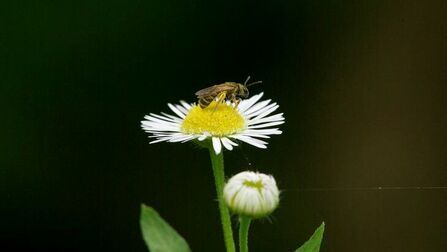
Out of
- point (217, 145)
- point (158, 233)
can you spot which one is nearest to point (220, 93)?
point (217, 145)

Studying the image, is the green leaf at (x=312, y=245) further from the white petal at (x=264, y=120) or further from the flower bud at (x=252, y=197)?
the white petal at (x=264, y=120)

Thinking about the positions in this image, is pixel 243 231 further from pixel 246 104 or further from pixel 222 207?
pixel 246 104

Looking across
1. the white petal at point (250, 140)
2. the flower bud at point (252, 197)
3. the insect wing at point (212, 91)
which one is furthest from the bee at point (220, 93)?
the flower bud at point (252, 197)

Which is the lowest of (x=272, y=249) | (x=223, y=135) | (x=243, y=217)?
(x=272, y=249)

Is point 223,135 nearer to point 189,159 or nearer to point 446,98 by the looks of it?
point 189,159

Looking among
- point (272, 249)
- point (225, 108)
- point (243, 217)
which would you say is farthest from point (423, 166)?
point (243, 217)
